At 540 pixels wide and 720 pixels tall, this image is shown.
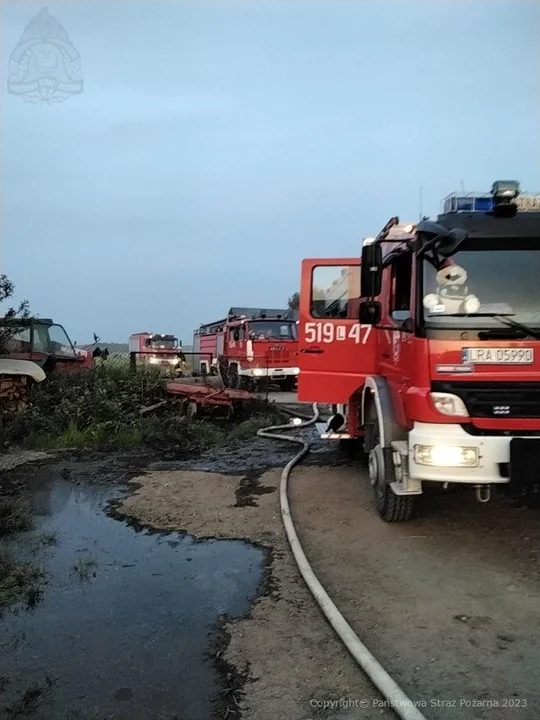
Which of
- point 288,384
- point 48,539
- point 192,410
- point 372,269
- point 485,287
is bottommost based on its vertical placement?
point 48,539

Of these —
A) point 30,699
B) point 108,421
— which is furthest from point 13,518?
point 108,421

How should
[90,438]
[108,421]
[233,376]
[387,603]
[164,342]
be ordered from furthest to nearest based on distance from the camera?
1. [164,342]
2. [233,376]
3. [108,421]
4. [90,438]
5. [387,603]

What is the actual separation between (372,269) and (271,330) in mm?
13968

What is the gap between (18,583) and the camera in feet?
13.0

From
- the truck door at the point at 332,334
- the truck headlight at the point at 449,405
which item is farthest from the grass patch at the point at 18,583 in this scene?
the truck door at the point at 332,334

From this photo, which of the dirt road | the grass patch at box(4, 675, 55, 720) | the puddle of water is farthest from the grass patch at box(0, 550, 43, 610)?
the dirt road

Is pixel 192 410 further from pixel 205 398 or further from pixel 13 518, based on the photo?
pixel 13 518

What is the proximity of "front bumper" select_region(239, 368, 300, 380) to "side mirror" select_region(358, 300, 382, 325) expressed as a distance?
1243 cm

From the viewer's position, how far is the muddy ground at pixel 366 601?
273cm

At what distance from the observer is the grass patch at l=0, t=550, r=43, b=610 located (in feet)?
12.3

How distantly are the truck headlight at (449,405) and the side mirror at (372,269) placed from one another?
3.95 ft

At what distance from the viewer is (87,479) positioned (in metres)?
7.11

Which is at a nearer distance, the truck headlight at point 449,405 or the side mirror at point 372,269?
the truck headlight at point 449,405

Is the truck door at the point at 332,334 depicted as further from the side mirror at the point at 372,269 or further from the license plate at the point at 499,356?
the license plate at the point at 499,356
